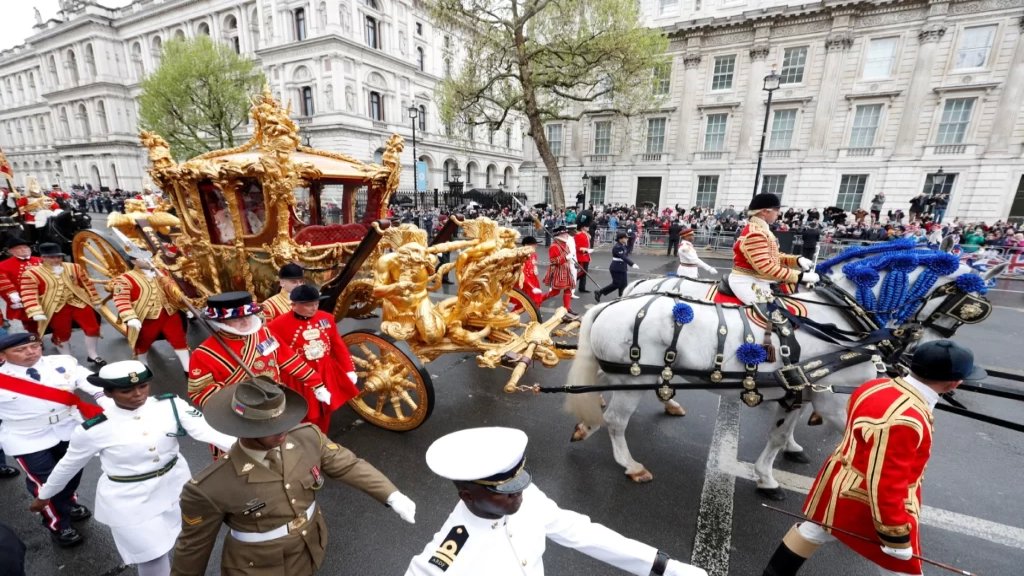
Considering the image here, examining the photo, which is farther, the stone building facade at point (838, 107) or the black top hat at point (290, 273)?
the stone building facade at point (838, 107)

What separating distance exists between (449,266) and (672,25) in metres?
26.2

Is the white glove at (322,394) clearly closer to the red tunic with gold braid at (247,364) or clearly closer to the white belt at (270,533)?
the red tunic with gold braid at (247,364)

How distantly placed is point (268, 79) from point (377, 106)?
7861mm

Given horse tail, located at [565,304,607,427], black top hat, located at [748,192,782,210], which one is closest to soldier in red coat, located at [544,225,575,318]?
black top hat, located at [748,192,782,210]

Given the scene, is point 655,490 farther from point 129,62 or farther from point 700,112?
point 129,62

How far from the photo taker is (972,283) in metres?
2.72

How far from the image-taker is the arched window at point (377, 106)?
105ft

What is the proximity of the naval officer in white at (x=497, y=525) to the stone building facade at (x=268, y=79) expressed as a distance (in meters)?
19.9

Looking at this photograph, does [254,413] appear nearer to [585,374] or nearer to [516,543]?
[516,543]

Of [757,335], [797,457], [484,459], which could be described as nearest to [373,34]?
[757,335]

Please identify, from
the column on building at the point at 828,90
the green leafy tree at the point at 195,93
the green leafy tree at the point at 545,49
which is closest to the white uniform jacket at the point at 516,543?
the green leafy tree at the point at 545,49

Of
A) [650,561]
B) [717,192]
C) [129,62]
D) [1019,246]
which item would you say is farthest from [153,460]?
[129,62]

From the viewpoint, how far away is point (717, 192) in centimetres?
2436

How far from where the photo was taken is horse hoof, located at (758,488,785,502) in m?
3.20
